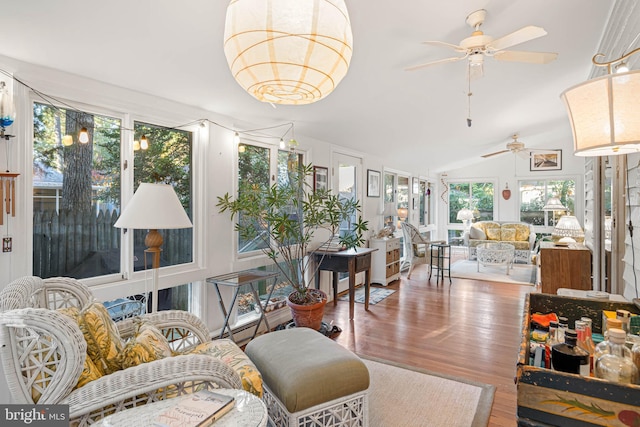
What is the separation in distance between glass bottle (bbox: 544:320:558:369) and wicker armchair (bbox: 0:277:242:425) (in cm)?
113

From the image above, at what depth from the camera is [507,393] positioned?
238 centimetres

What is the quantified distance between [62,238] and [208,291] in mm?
1215

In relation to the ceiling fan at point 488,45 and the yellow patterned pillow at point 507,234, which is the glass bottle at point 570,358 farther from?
the yellow patterned pillow at point 507,234

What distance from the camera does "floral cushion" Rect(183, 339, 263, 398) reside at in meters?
1.51

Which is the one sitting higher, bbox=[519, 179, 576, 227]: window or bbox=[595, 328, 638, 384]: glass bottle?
bbox=[519, 179, 576, 227]: window

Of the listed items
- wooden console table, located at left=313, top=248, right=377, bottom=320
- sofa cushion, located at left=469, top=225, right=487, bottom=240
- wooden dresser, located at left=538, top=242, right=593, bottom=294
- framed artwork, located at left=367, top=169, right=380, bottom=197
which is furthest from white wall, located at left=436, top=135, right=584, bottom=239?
wooden console table, located at left=313, top=248, right=377, bottom=320

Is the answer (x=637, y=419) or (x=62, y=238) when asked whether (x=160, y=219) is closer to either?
(x=62, y=238)

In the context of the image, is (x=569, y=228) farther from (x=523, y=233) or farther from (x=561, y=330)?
(x=523, y=233)

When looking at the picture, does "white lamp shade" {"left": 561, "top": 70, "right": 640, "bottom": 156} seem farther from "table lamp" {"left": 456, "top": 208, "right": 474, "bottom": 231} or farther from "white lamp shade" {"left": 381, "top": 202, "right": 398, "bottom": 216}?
"table lamp" {"left": 456, "top": 208, "right": 474, "bottom": 231}

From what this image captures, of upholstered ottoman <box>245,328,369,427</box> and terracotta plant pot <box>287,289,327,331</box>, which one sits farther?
terracotta plant pot <box>287,289,327,331</box>

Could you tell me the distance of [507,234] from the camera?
7812 mm

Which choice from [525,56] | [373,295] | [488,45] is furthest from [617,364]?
[373,295]

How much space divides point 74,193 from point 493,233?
8.08 meters

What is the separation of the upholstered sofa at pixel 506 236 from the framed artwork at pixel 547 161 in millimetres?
1703
